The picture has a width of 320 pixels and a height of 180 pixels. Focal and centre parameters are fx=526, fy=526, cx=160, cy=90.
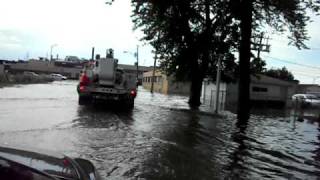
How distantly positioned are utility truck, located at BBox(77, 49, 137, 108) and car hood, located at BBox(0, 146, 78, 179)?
803 inches

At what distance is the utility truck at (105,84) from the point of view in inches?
1016

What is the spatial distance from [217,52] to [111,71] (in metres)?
13.5

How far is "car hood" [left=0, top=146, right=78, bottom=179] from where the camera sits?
470cm

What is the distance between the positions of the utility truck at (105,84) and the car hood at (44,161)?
803 inches

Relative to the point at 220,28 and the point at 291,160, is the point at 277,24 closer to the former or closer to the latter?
the point at 220,28

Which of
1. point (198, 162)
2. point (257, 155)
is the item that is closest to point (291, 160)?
point (257, 155)

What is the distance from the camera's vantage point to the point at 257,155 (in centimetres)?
1378

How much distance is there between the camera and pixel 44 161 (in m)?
4.98

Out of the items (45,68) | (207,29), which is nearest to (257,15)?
(207,29)

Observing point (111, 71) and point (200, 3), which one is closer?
point (111, 71)

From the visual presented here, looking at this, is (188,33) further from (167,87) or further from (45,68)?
(45,68)

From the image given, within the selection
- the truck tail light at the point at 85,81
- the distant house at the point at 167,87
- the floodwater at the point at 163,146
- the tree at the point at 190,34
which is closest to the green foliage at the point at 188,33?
the tree at the point at 190,34

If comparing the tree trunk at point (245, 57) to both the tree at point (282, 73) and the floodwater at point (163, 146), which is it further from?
the tree at point (282, 73)

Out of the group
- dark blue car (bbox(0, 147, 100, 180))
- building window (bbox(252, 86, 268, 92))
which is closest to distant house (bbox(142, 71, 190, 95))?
building window (bbox(252, 86, 268, 92))
